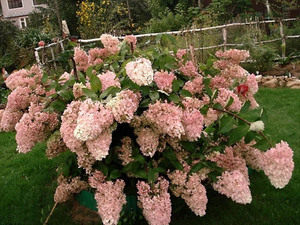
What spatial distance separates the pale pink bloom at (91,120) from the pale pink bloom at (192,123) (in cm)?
47

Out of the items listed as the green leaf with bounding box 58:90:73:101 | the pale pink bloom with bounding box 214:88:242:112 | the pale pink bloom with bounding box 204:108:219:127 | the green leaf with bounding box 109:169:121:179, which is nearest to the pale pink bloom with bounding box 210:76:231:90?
the pale pink bloom with bounding box 214:88:242:112

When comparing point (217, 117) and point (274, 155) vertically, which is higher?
point (217, 117)

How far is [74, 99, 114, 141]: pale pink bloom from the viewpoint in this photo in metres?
2.09

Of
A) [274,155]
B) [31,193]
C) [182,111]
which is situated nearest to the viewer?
[274,155]

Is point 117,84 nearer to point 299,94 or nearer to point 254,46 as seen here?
point 299,94

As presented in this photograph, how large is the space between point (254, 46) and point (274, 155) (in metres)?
6.55

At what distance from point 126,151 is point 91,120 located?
1.74 ft

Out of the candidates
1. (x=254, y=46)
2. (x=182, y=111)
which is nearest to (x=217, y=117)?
(x=182, y=111)

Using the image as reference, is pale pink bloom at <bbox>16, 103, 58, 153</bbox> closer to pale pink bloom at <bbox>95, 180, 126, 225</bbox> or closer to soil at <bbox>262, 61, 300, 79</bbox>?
pale pink bloom at <bbox>95, 180, 126, 225</bbox>

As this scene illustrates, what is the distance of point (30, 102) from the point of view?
2.90 m

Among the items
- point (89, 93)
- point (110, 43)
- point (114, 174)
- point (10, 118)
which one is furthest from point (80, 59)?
point (114, 174)

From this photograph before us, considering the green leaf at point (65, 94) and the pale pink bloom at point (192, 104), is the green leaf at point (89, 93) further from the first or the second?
the pale pink bloom at point (192, 104)

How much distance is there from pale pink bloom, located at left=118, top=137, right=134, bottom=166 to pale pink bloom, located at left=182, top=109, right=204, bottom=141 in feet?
1.45

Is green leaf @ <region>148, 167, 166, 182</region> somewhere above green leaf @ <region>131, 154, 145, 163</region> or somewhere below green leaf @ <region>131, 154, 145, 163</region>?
below
